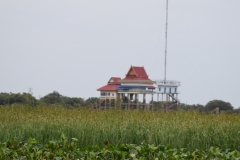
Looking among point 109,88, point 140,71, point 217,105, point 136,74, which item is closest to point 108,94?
point 109,88

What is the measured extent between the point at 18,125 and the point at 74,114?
2049 mm

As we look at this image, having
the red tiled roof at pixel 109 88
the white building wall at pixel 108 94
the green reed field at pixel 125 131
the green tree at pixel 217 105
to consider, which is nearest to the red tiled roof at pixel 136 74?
the red tiled roof at pixel 109 88

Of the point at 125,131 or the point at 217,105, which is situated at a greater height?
the point at 217,105

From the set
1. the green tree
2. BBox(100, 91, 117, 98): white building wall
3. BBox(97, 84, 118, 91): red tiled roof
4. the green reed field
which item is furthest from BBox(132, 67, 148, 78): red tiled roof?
the green reed field

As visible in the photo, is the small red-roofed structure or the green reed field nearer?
the green reed field

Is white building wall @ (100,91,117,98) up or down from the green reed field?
up

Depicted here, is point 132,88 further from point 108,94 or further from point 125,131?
point 125,131

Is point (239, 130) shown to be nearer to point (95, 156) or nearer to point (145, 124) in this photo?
point (145, 124)

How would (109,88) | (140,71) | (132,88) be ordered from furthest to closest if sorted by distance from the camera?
1. (109,88)
2. (140,71)
3. (132,88)

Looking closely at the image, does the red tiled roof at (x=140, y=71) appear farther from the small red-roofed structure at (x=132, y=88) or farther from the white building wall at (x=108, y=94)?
the white building wall at (x=108, y=94)

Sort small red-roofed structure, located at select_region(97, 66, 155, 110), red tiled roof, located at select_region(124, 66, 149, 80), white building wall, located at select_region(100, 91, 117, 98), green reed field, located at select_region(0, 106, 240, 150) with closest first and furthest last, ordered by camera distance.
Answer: green reed field, located at select_region(0, 106, 240, 150), small red-roofed structure, located at select_region(97, 66, 155, 110), red tiled roof, located at select_region(124, 66, 149, 80), white building wall, located at select_region(100, 91, 117, 98)

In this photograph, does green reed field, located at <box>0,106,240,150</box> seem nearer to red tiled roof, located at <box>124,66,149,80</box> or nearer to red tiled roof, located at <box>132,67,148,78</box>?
red tiled roof, located at <box>124,66,149,80</box>

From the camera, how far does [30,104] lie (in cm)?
1525

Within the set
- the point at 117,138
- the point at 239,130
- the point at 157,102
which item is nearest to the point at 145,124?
the point at 117,138
